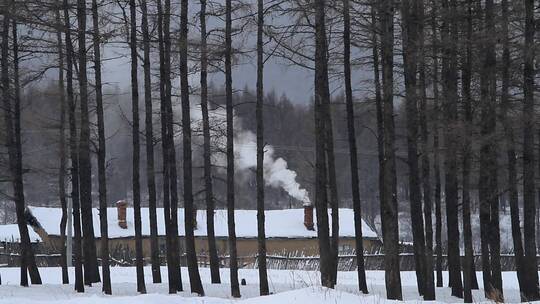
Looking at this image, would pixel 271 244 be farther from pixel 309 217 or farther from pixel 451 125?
pixel 451 125

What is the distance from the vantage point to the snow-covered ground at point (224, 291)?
10.6 m

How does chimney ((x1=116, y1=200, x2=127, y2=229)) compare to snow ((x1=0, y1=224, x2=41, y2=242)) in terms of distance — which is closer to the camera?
snow ((x1=0, y1=224, x2=41, y2=242))

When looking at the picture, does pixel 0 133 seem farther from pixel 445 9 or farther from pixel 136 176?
pixel 445 9

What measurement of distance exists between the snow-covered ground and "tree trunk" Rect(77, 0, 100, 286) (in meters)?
0.90

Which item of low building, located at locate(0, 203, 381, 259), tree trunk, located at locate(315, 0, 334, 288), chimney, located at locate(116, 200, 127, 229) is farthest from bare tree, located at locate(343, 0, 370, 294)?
chimney, located at locate(116, 200, 127, 229)

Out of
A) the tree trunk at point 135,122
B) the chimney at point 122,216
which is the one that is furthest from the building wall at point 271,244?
the tree trunk at point 135,122

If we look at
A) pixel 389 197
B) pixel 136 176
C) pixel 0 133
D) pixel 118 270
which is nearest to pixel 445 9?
pixel 389 197

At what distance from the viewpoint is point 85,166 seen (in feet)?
71.3

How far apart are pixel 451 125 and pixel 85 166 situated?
35.3ft

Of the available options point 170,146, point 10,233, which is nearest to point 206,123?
point 170,146

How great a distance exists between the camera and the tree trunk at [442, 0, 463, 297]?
17.2 meters

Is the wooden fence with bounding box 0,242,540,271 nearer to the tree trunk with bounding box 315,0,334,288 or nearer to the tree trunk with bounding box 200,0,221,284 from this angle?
the tree trunk with bounding box 200,0,221,284

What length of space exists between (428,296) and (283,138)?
50.8 m

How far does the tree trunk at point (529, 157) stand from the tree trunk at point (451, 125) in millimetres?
1599
